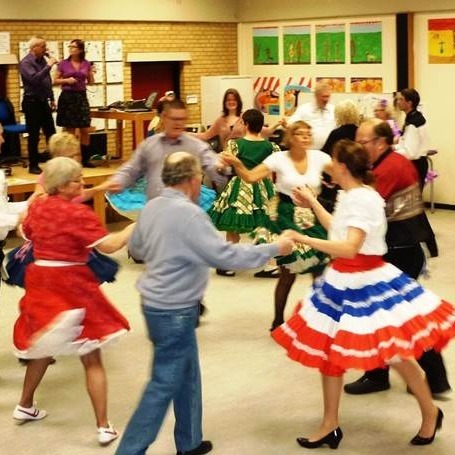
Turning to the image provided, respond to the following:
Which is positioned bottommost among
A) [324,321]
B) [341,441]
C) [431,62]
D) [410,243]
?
[341,441]

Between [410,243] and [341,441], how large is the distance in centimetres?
106

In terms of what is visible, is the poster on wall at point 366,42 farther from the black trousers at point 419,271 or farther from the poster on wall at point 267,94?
the black trousers at point 419,271

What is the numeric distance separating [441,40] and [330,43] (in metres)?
1.80

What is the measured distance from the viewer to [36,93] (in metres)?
10.0

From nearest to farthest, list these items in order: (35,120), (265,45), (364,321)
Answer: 1. (364,321)
2. (35,120)
3. (265,45)

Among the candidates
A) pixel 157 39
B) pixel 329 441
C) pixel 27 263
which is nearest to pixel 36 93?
pixel 157 39

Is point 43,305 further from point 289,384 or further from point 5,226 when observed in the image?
point 289,384

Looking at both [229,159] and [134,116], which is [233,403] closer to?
[229,159]

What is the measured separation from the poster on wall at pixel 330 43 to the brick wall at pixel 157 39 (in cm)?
170

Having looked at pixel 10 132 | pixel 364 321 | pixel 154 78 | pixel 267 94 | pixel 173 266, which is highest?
pixel 154 78

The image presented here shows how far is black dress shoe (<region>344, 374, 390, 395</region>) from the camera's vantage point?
4.93 m

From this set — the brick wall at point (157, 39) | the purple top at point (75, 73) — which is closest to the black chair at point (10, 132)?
the brick wall at point (157, 39)

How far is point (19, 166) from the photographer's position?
10797 mm

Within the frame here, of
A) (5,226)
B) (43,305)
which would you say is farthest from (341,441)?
(5,226)
